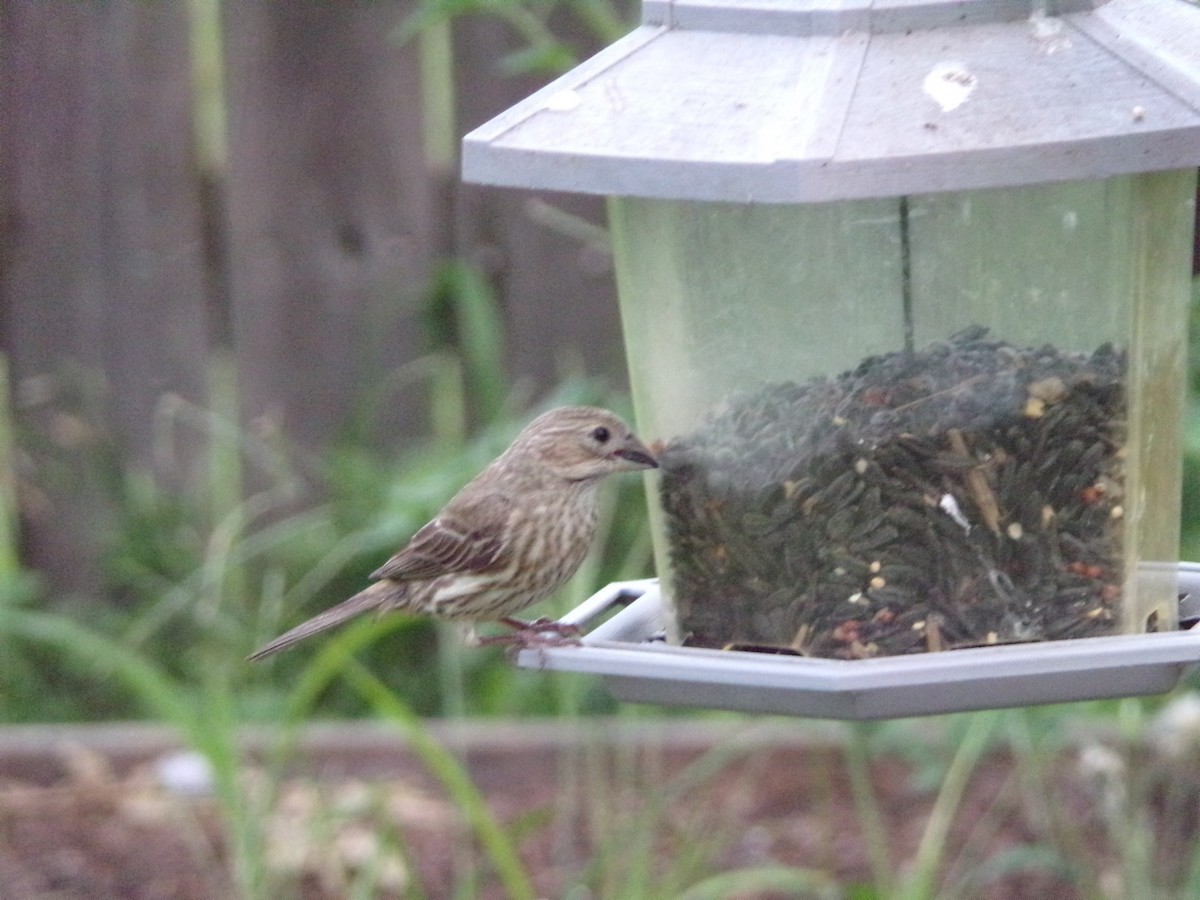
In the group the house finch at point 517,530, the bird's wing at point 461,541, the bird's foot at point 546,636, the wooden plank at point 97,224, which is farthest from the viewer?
the wooden plank at point 97,224

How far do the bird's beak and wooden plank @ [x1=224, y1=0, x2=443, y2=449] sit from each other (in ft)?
11.5

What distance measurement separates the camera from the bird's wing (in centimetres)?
380

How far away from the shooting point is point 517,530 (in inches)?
148

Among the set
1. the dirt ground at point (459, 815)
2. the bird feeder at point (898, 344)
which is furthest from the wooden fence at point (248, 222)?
the bird feeder at point (898, 344)

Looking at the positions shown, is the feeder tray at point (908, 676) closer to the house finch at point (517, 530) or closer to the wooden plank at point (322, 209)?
the house finch at point (517, 530)

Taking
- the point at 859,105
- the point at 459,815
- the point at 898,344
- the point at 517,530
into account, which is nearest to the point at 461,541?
the point at 517,530

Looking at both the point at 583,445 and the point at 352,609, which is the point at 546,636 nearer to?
the point at 583,445

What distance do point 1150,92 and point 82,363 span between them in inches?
192

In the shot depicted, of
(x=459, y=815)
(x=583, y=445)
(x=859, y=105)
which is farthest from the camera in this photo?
(x=459, y=815)

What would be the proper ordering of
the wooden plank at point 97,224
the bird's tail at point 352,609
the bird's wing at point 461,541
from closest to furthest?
the bird's wing at point 461,541, the bird's tail at point 352,609, the wooden plank at point 97,224

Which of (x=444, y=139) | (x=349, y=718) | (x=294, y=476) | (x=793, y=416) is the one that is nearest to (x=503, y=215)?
(x=444, y=139)

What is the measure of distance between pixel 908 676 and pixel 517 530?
133 cm

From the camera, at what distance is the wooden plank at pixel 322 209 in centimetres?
659

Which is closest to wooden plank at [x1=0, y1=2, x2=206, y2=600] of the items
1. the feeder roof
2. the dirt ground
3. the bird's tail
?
the dirt ground
